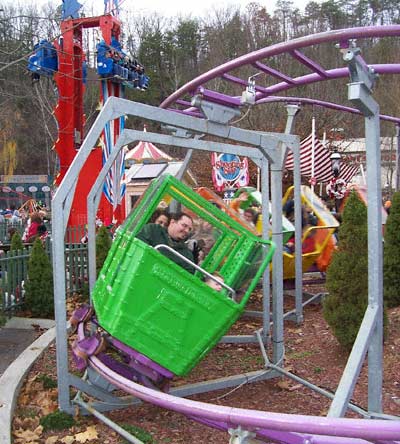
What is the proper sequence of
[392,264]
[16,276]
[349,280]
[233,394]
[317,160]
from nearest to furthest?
1. [233,394]
2. [349,280]
3. [392,264]
4. [16,276]
5. [317,160]

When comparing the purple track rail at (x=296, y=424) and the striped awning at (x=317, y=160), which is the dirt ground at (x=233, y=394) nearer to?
the purple track rail at (x=296, y=424)

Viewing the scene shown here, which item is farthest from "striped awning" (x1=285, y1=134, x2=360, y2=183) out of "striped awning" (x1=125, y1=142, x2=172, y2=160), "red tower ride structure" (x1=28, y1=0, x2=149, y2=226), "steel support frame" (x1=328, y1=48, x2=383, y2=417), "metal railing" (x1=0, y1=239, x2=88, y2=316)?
"steel support frame" (x1=328, y1=48, x2=383, y2=417)

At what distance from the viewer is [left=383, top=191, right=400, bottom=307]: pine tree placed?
22.3 feet

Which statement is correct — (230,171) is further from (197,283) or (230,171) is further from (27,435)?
(27,435)

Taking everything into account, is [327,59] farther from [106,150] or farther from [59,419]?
[59,419]

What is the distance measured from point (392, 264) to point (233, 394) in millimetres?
3122

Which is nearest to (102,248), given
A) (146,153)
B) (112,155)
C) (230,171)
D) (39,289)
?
(39,289)

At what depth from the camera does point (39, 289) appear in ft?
25.0

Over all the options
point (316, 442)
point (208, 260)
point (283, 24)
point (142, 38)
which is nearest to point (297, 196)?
point (208, 260)

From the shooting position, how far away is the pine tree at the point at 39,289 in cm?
761

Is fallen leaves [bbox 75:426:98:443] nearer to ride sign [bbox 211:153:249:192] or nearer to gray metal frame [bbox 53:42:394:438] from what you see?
gray metal frame [bbox 53:42:394:438]

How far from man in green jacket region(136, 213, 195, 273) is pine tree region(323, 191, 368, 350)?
5.27 feet

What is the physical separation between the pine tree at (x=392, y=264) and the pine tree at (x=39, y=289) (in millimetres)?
4367

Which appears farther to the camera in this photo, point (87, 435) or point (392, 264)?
point (392, 264)
